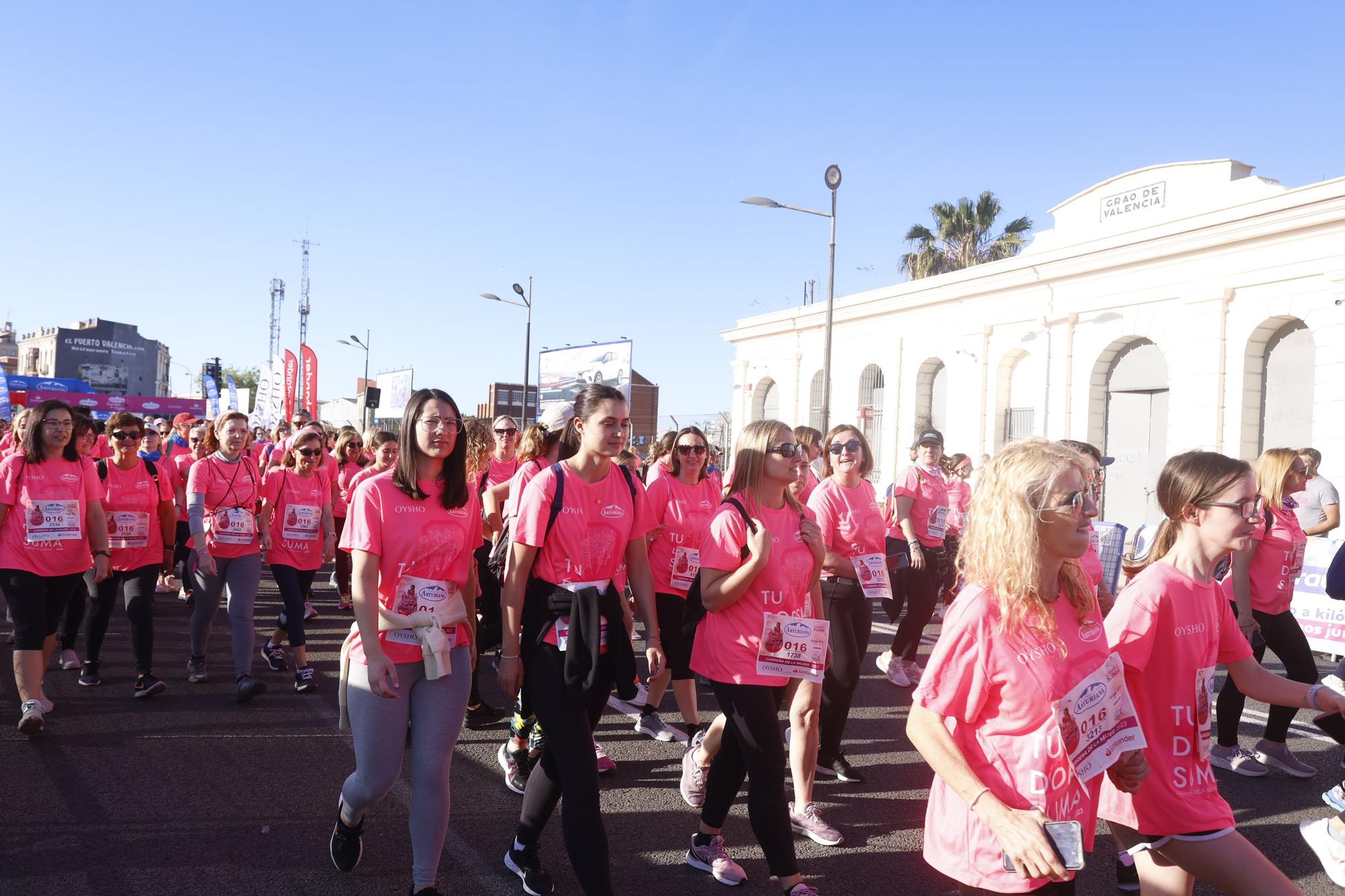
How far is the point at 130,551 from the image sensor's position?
683 centimetres

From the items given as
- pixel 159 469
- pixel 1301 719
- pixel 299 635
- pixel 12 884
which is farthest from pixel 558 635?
pixel 1301 719

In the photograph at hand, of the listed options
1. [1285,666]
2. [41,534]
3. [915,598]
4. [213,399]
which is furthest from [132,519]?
[213,399]

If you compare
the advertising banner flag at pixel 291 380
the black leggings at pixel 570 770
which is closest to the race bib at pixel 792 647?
the black leggings at pixel 570 770

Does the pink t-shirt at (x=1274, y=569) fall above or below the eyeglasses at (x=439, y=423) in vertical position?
below

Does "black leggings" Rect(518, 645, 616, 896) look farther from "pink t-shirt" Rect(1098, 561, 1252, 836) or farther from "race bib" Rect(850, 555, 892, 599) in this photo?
"race bib" Rect(850, 555, 892, 599)

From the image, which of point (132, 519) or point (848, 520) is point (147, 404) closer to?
point (132, 519)

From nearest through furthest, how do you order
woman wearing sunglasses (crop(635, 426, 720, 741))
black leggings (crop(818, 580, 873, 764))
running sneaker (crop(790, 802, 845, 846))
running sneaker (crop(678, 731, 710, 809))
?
running sneaker (crop(790, 802, 845, 846)) → running sneaker (crop(678, 731, 710, 809)) → black leggings (crop(818, 580, 873, 764)) → woman wearing sunglasses (crop(635, 426, 720, 741))

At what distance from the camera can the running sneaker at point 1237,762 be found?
5.60 m

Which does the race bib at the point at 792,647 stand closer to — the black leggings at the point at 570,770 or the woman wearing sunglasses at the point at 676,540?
the black leggings at the point at 570,770

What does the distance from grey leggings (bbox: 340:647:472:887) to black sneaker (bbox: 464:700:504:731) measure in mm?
2668

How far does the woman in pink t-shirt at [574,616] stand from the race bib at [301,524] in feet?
13.1

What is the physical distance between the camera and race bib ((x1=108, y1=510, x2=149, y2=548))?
6.84 m

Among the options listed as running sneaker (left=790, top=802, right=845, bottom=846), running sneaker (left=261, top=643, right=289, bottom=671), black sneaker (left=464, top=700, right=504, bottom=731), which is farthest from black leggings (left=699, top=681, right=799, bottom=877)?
running sneaker (left=261, top=643, right=289, bottom=671)

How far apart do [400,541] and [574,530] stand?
2.13 ft
